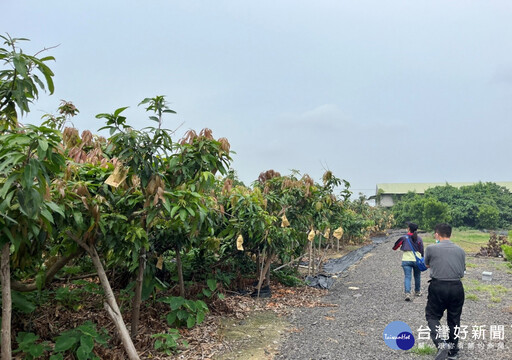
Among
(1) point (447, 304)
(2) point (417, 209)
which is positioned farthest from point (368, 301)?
(2) point (417, 209)

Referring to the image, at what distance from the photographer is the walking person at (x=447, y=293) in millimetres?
4082

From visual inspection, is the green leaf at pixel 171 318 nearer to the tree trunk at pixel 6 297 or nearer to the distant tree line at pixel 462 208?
the tree trunk at pixel 6 297

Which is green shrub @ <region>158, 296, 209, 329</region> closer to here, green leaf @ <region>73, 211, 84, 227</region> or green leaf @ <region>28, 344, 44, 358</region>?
green leaf @ <region>28, 344, 44, 358</region>

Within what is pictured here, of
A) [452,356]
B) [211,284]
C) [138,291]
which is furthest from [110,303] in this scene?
[452,356]

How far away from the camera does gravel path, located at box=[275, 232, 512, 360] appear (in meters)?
4.31

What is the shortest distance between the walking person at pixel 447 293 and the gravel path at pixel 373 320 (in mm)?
230

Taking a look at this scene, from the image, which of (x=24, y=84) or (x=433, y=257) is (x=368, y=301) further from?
(x=24, y=84)

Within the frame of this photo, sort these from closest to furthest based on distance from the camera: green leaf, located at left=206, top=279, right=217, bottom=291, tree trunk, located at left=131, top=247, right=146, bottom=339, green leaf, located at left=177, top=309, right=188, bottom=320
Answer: tree trunk, located at left=131, top=247, right=146, bottom=339 → green leaf, located at left=177, top=309, right=188, bottom=320 → green leaf, located at left=206, top=279, right=217, bottom=291

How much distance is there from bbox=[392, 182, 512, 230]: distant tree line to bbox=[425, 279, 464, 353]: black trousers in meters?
22.4

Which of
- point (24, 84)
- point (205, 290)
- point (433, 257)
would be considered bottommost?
point (205, 290)

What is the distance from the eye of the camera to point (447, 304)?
163 inches

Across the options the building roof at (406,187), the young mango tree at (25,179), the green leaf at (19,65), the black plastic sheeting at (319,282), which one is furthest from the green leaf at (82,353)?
the building roof at (406,187)

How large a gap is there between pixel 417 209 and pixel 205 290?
24819 millimetres

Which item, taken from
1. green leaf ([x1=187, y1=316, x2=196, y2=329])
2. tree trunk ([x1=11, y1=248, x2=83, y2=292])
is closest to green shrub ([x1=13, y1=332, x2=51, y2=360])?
tree trunk ([x1=11, y1=248, x2=83, y2=292])
